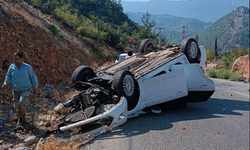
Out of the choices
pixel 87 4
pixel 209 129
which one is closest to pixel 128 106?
pixel 209 129

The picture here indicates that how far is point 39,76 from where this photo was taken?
10.8m

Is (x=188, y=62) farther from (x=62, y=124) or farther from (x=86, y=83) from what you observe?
(x=62, y=124)

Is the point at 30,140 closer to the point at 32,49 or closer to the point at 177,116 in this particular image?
the point at 177,116

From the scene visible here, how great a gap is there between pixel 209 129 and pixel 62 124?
2712 mm

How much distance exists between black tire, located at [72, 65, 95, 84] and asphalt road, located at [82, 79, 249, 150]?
171cm

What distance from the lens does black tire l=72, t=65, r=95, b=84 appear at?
758 centimetres

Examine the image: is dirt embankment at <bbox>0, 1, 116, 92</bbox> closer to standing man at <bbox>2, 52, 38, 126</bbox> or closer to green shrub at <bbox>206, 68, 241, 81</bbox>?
standing man at <bbox>2, 52, 38, 126</bbox>

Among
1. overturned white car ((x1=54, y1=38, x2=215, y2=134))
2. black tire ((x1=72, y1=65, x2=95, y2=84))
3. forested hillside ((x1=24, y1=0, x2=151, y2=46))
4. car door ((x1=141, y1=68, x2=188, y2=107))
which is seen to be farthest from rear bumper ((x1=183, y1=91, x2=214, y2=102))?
forested hillside ((x1=24, y1=0, x2=151, y2=46))

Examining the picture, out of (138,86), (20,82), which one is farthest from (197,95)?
(20,82)

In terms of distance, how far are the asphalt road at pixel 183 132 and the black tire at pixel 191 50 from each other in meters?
1.29

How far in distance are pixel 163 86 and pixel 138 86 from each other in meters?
0.66

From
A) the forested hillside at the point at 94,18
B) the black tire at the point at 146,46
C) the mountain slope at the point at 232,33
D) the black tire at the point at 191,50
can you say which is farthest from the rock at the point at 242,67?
the mountain slope at the point at 232,33

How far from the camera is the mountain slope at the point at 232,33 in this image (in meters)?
112

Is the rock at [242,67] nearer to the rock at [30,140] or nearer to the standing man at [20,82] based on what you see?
the standing man at [20,82]
